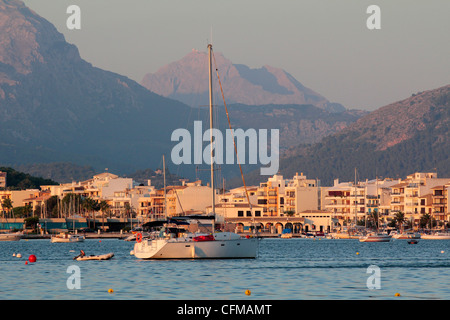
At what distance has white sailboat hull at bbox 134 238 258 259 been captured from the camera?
256 feet

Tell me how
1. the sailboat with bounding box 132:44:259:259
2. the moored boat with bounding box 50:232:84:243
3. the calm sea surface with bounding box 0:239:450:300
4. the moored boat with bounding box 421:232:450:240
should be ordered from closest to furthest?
the calm sea surface with bounding box 0:239:450:300
the sailboat with bounding box 132:44:259:259
the moored boat with bounding box 50:232:84:243
the moored boat with bounding box 421:232:450:240

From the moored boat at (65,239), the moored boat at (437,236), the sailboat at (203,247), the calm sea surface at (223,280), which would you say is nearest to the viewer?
the calm sea surface at (223,280)

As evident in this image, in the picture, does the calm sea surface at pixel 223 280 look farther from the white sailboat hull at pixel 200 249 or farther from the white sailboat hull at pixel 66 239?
the white sailboat hull at pixel 66 239

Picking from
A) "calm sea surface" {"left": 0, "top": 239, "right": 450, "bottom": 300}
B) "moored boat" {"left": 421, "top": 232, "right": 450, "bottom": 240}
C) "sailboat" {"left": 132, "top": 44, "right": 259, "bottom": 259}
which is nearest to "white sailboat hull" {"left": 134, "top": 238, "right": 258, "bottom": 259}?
"sailboat" {"left": 132, "top": 44, "right": 259, "bottom": 259}

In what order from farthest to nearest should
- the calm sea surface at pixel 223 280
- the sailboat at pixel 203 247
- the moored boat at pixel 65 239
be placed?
the moored boat at pixel 65 239, the sailboat at pixel 203 247, the calm sea surface at pixel 223 280

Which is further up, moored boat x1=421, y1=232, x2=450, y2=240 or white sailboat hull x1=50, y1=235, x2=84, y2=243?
white sailboat hull x1=50, y1=235, x2=84, y2=243

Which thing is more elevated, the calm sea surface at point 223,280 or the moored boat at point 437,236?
the calm sea surface at point 223,280

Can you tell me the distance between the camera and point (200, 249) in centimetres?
7819

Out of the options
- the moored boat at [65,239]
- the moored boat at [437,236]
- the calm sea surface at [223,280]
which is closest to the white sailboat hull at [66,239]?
the moored boat at [65,239]

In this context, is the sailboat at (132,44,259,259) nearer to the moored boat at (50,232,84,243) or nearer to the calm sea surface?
the calm sea surface

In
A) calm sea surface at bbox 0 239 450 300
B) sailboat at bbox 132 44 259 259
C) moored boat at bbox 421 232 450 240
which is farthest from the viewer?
moored boat at bbox 421 232 450 240

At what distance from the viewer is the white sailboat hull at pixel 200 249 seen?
78000mm

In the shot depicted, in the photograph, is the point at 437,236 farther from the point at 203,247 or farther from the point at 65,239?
the point at 203,247

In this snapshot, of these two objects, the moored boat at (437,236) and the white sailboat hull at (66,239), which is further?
the moored boat at (437,236)
